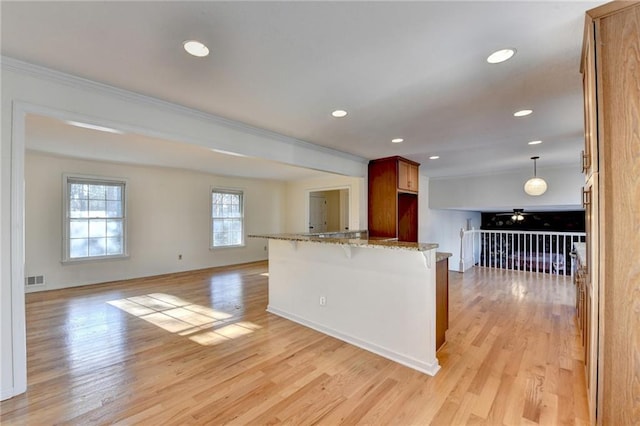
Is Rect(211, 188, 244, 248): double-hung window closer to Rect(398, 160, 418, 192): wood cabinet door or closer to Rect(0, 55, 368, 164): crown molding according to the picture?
Rect(0, 55, 368, 164): crown molding

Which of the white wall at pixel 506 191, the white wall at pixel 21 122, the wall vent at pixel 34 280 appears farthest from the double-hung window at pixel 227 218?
the white wall at pixel 506 191

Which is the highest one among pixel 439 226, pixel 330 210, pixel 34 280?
pixel 330 210

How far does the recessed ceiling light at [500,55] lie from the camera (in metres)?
1.81

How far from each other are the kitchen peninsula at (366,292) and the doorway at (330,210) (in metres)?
5.05

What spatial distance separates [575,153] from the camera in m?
4.66

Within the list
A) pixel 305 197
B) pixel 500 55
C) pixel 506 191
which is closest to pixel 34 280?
pixel 305 197

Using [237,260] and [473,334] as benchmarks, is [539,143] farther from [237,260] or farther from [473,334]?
[237,260]

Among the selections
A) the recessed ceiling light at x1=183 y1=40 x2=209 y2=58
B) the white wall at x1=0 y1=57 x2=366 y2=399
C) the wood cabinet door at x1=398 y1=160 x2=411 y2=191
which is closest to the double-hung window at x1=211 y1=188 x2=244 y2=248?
the wood cabinet door at x1=398 y1=160 x2=411 y2=191

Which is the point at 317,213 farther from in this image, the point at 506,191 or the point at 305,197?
the point at 506,191

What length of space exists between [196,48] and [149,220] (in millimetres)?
5322

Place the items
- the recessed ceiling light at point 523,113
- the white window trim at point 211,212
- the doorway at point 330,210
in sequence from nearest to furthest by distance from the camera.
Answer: the recessed ceiling light at point 523,113 → the white window trim at point 211,212 → the doorway at point 330,210

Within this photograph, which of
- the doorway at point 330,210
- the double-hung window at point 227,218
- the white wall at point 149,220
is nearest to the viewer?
the white wall at point 149,220

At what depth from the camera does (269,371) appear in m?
2.40

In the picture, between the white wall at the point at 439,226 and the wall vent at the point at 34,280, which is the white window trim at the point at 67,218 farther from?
the white wall at the point at 439,226
